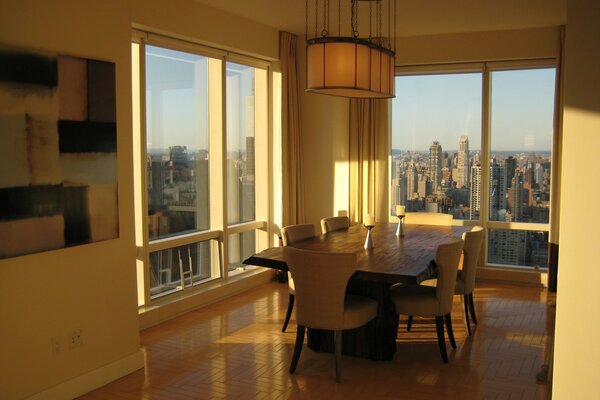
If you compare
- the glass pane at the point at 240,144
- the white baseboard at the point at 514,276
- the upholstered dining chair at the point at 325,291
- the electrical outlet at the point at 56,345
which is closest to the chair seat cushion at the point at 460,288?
the upholstered dining chair at the point at 325,291

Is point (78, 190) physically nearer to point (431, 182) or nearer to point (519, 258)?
point (431, 182)

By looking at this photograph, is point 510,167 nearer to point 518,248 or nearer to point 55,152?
point 518,248

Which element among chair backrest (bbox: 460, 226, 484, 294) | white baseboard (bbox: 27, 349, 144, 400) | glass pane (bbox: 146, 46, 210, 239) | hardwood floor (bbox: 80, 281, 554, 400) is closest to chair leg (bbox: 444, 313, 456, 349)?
hardwood floor (bbox: 80, 281, 554, 400)

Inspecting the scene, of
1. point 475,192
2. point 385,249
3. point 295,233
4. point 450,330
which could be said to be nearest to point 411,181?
point 475,192

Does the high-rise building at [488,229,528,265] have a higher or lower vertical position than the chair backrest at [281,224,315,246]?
lower

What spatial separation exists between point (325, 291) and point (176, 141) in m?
2.52

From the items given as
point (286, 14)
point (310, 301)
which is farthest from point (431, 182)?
point (310, 301)

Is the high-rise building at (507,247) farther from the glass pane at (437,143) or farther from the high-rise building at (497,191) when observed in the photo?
the glass pane at (437,143)

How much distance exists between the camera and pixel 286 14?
19.1 ft

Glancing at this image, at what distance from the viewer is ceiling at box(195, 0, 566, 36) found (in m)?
5.32

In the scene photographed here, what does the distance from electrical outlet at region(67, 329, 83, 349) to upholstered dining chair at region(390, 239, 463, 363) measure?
2190 mm

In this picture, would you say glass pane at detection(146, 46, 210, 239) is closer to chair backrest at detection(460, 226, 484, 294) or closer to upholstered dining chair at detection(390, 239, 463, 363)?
upholstered dining chair at detection(390, 239, 463, 363)

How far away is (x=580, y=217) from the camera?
1.25 m

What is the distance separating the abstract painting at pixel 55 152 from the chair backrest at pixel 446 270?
2.26 m
